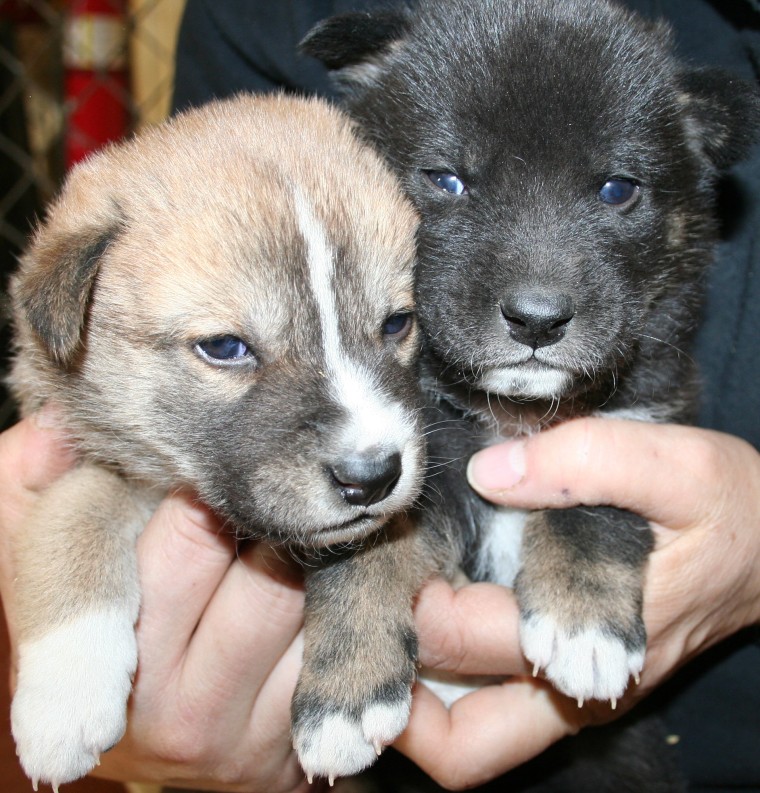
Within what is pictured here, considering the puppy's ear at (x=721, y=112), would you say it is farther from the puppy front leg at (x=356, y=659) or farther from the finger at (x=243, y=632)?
the finger at (x=243, y=632)

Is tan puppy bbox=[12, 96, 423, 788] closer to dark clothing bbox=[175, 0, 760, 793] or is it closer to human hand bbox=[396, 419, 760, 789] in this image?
human hand bbox=[396, 419, 760, 789]

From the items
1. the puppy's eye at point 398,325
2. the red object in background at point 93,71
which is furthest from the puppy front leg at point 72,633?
the red object in background at point 93,71

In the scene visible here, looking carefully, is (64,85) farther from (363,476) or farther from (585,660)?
(585,660)

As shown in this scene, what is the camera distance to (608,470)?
87.8 inches

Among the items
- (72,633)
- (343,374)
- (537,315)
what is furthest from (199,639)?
(537,315)

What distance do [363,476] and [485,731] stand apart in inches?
37.7

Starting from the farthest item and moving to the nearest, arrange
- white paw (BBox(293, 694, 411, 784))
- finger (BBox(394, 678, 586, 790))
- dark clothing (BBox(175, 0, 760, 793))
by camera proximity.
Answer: dark clothing (BBox(175, 0, 760, 793)) → finger (BBox(394, 678, 586, 790)) → white paw (BBox(293, 694, 411, 784))

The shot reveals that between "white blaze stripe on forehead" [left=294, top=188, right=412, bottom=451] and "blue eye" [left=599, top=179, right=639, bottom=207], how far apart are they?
705 millimetres

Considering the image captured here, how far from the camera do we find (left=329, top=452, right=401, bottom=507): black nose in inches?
70.1

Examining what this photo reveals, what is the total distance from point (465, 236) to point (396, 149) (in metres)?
0.35

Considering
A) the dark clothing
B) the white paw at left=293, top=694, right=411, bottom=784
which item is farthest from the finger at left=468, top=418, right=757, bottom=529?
the white paw at left=293, top=694, right=411, bottom=784

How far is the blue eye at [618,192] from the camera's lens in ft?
7.16

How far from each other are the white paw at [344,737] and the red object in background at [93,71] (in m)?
5.31

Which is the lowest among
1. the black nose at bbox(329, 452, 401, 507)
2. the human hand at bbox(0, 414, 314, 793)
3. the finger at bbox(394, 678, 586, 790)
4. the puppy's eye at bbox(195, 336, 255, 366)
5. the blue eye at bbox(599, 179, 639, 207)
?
the finger at bbox(394, 678, 586, 790)
